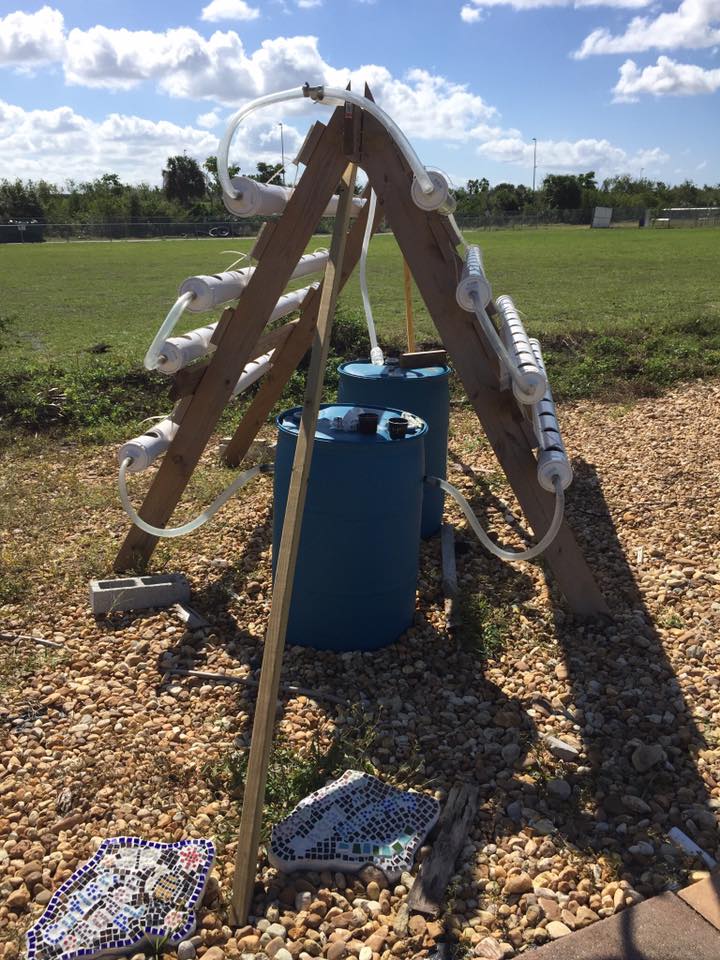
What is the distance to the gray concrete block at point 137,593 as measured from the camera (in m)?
4.25

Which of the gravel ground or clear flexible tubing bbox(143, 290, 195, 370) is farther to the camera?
clear flexible tubing bbox(143, 290, 195, 370)

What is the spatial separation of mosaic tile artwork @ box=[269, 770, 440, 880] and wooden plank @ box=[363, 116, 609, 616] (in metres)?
1.55

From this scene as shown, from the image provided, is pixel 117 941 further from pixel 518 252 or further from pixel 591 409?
pixel 518 252

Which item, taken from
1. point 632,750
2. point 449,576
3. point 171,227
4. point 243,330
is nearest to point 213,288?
point 243,330

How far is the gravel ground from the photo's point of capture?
2549 millimetres

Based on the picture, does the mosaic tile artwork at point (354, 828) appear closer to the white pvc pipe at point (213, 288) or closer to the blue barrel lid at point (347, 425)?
the blue barrel lid at point (347, 425)

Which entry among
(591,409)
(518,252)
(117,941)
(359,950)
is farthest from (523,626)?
(518,252)

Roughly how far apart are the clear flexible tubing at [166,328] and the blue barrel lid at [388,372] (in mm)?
1472

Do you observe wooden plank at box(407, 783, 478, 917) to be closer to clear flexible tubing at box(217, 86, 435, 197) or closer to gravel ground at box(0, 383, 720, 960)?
gravel ground at box(0, 383, 720, 960)

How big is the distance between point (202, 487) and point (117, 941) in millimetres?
3953

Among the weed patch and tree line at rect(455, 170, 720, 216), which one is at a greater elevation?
tree line at rect(455, 170, 720, 216)

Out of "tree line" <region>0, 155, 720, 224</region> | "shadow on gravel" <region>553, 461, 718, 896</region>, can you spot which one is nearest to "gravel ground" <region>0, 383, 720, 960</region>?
"shadow on gravel" <region>553, 461, 718, 896</region>

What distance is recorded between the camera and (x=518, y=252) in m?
33.0

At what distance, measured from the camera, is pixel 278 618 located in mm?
2863
